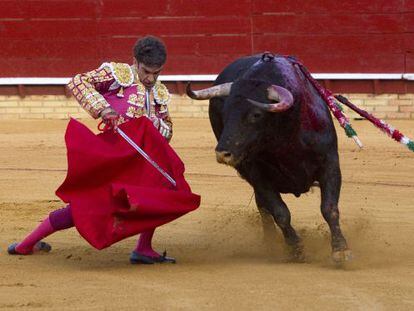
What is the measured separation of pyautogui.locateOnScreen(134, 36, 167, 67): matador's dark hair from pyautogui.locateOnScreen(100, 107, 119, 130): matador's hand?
0.24m

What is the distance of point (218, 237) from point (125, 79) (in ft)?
4.20

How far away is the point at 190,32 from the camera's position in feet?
38.5

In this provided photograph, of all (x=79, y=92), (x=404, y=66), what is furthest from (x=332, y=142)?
(x=404, y=66)

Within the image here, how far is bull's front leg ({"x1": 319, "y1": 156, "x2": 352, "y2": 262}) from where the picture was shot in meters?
4.74

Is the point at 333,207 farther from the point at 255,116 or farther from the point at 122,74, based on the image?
the point at 122,74

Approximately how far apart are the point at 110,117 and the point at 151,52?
307mm

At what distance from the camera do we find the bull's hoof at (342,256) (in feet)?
15.5

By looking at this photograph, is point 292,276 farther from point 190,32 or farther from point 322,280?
point 190,32

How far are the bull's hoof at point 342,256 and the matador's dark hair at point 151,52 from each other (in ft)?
3.45

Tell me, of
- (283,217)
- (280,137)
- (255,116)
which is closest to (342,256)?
(283,217)

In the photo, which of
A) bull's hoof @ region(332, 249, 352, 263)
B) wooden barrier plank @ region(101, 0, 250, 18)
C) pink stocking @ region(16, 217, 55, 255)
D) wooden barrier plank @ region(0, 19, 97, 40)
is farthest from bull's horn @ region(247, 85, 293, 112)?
wooden barrier plank @ region(0, 19, 97, 40)

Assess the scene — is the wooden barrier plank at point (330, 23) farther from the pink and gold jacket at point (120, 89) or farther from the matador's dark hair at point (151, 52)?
the matador's dark hair at point (151, 52)

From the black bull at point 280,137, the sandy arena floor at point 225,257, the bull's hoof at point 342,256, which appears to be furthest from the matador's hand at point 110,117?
the bull's hoof at point 342,256

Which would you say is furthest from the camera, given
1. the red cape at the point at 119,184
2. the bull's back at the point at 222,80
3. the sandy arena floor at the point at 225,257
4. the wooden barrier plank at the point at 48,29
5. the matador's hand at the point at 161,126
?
the wooden barrier plank at the point at 48,29
